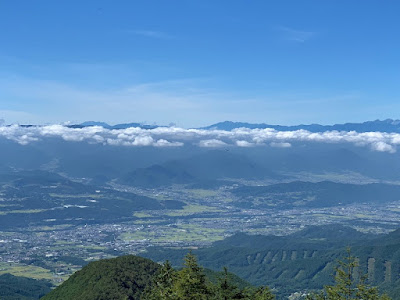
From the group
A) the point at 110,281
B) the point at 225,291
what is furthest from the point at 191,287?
the point at 110,281

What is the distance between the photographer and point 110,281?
120 meters

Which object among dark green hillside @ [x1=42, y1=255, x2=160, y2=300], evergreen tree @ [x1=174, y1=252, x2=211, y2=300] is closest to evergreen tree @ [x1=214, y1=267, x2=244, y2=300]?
evergreen tree @ [x1=174, y1=252, x2=211, y2=300]

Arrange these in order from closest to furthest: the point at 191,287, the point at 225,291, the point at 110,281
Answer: the point at 225,291 < the point at 191,287 < the point at 110,281

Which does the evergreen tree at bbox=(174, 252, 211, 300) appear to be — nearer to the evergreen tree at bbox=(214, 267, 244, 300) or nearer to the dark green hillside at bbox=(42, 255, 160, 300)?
the evergreen tree at bbox=(214, 267, 244, 300)

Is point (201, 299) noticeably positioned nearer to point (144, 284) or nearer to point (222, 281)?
point (222, 281)

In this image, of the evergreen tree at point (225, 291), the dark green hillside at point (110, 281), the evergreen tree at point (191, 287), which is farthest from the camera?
the dark green hillside at point (110, 281)

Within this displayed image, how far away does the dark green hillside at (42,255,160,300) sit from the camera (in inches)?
4500

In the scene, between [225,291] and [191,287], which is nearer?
[225,291]

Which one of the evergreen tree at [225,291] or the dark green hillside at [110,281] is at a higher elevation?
the evergreen tree at [225,291]

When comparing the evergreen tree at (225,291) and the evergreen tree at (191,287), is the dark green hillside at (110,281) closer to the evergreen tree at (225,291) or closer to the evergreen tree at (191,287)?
the evergreen tree at (191,287)

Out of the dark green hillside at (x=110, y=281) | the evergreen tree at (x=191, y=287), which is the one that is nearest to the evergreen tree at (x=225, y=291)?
the evergreen tree at (x=191, y=287)

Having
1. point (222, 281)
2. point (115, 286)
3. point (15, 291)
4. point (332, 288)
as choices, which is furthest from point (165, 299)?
point (15, 291)

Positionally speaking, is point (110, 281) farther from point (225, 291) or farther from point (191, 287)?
point (225, 291)

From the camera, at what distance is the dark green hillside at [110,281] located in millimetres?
114312
